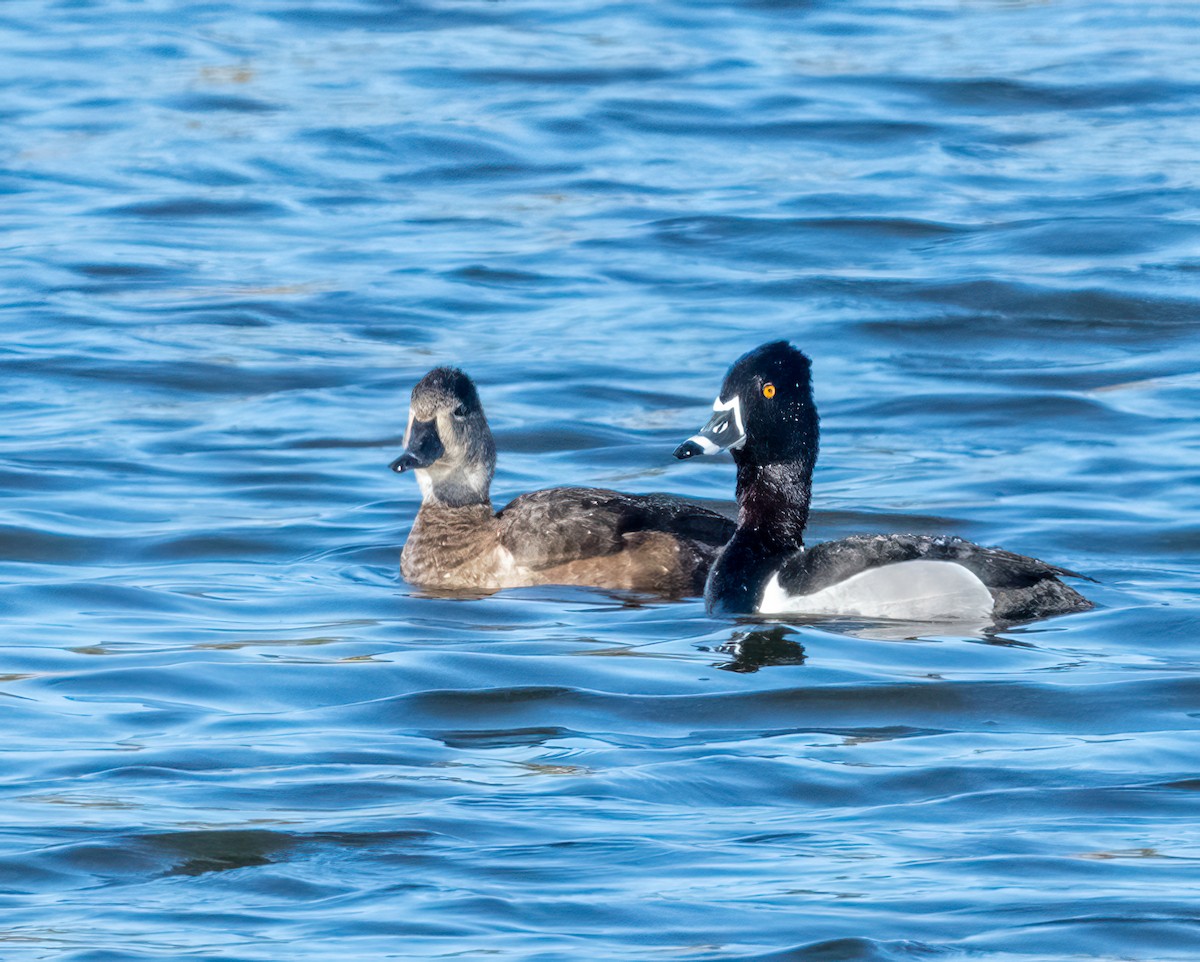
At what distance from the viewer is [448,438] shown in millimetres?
11781

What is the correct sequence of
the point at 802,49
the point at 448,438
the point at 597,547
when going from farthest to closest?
the point at 802,49
the point at 448,438
the point at 597,547

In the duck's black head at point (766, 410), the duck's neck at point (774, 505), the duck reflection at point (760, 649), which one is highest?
the duck's black head at point (766, 410)

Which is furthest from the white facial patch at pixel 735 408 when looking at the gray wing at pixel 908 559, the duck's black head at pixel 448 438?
the duck's black head at pixel 448 438

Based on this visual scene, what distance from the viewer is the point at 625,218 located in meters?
20.7

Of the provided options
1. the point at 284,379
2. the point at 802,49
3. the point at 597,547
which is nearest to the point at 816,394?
the point at 284,379

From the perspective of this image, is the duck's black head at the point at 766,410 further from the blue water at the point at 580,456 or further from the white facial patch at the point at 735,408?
the blue water at the point at 580,456

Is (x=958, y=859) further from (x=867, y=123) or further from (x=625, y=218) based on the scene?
(x=867, y=123)

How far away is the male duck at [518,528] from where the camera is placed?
1099 centimetres

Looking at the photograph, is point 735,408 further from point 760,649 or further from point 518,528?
point 760,649

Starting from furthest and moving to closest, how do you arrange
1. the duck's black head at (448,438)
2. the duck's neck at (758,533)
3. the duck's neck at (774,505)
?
the duck's black head at (448,438)
the duck's neck at (774,505)
the duck's neck at (758,533)

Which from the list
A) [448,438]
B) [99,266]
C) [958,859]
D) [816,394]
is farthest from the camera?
[99,266]

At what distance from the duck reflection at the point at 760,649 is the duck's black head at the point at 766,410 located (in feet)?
3.38

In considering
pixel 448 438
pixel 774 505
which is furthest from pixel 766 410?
pixel 448 438

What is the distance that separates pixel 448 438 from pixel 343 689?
119 inches
